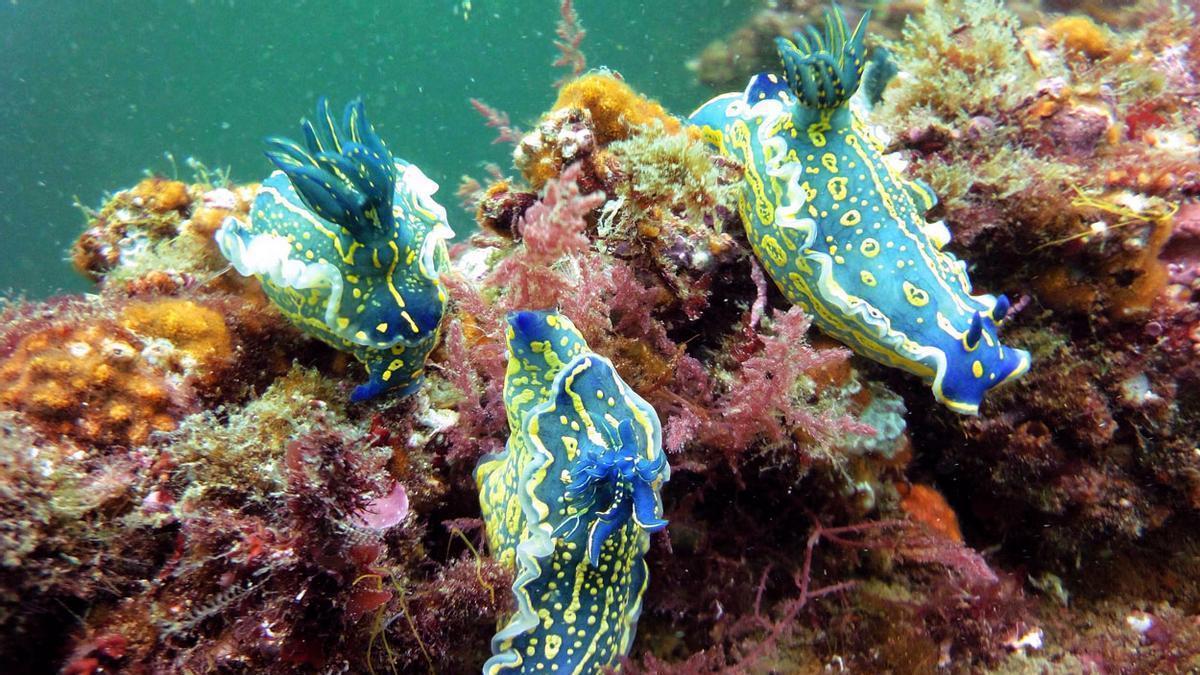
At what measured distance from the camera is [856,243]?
358cm

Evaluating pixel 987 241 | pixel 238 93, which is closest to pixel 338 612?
pixel 987 241

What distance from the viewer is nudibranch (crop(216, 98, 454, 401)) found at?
298cm

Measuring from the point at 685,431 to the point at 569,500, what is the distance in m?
0.95

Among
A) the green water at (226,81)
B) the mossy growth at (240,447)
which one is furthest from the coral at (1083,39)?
the green water at (226,81)

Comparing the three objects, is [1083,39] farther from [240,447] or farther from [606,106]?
[240,447]

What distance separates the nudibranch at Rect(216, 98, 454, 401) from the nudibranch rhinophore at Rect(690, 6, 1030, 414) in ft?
7.18

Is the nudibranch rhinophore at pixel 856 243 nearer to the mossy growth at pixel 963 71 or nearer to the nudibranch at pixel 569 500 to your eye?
the mossy growth at pixel 963 71

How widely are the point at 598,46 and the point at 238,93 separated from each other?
50607 mm

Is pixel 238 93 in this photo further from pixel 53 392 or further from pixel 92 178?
pixel 53 392

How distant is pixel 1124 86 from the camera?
197 inches

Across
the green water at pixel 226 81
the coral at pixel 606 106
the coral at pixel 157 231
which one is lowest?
the coral at pixel 606 106

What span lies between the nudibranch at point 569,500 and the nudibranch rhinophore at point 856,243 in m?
1.54

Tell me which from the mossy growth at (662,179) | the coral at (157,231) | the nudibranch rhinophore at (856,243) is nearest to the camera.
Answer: the nudibranch rhinophore at (856,243)

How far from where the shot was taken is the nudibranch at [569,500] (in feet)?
8.58
